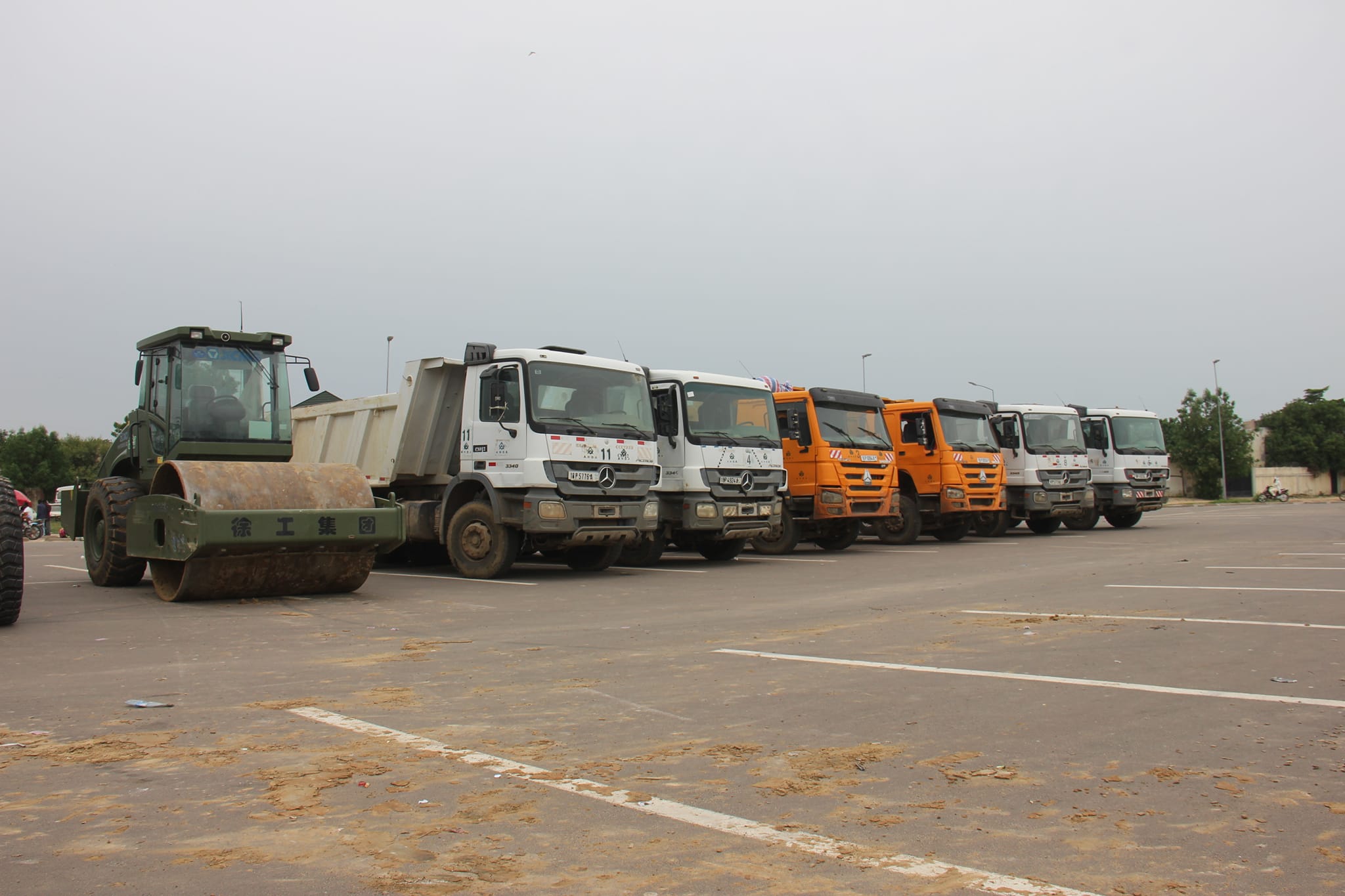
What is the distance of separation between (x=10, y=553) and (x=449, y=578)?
6482 millimetres

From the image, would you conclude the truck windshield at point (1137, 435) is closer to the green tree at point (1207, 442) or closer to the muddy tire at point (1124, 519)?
the muddy tire at point (1124, 519)

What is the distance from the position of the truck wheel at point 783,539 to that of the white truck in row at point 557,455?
1.94m

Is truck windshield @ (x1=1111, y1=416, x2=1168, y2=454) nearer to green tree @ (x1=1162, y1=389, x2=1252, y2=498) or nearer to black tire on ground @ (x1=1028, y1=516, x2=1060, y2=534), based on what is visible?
black tire on ground @ (x1=1028, y1=516, x2=1060, y2=534)

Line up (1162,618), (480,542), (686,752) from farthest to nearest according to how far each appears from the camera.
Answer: (480,542)
(1162,618)
(686,752)

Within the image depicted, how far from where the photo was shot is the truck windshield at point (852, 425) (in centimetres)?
1850

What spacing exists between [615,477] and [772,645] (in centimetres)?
632

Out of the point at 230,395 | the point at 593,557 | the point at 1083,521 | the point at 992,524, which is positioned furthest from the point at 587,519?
the point at 1083,521

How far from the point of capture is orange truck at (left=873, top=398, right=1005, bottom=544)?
21.1 meters

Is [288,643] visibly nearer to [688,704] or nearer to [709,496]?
[688,704]

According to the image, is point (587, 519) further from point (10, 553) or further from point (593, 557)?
point (10, 553)

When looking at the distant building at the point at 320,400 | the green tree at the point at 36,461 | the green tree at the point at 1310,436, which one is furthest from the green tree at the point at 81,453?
the green tree at the point at 1310,436

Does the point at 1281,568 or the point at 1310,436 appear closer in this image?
the point at 1281,568

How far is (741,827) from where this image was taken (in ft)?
12.3

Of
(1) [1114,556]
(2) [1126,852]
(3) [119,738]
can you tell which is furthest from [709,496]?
(2) [1126,852]
